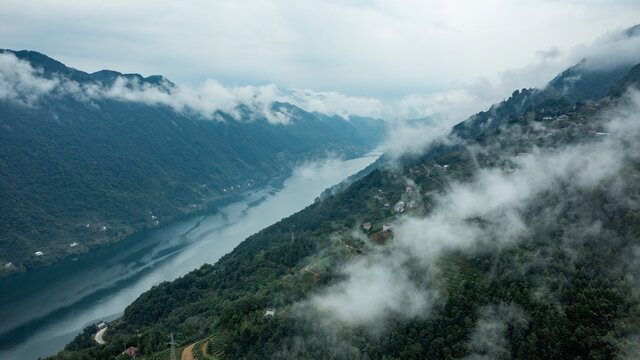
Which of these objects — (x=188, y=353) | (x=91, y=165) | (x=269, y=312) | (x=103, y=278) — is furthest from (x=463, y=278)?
(x=91, y=165)

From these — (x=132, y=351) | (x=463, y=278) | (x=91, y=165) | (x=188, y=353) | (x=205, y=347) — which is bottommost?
(x=463, y=278)

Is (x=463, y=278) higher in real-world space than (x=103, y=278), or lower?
lower

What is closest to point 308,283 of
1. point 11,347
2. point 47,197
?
point 11,347

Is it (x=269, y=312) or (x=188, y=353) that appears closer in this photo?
(x=188, y=353)

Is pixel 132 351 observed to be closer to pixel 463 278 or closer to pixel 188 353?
pixel 188 353

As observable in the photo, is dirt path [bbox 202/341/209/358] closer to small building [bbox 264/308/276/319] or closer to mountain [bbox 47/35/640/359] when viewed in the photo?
mountain [bbox 47/35/640/359]

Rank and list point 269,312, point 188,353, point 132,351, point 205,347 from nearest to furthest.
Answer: point 188,353, point 205,347, point 132,351, point 269,312

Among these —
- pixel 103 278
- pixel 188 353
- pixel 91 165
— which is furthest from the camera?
pixel 91 165
